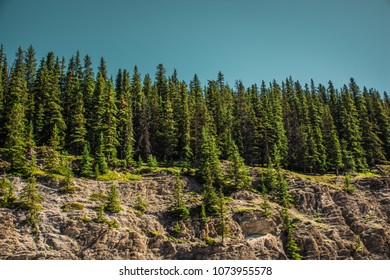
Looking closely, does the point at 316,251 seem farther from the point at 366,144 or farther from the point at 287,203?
the point at 366,144

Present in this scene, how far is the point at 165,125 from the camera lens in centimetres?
6550

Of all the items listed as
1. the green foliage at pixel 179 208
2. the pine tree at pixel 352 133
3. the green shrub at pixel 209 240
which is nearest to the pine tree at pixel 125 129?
the green foliage at pixel 179 208

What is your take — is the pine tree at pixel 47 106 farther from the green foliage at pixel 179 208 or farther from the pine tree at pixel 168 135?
the green foliage at pixel 179 208

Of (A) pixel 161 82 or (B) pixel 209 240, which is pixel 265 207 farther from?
(A) pixel 161 82

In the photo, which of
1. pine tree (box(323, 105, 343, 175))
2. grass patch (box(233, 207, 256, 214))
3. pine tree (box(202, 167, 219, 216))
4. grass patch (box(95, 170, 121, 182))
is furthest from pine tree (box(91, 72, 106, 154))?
pine tree (box(323, 105, 343, 175))

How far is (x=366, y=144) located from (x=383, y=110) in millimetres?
14873

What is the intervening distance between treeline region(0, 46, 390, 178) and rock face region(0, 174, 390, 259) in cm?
677

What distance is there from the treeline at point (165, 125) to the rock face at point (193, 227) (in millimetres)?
6773

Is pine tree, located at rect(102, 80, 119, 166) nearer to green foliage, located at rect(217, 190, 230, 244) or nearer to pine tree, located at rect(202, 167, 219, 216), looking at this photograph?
pine tree, located at rect(202, 167, 219, 216)

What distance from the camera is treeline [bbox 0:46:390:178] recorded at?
56.9 m

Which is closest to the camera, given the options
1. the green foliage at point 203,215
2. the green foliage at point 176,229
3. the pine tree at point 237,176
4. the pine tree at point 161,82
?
the green foliage at point 176,229

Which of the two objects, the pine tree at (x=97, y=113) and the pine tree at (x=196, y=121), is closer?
the pine tree at (x=97, y=113)

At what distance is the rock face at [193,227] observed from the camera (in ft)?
117

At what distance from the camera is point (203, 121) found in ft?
216
